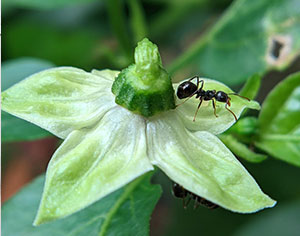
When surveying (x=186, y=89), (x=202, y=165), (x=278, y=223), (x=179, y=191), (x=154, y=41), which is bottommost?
(x=278, y=223)

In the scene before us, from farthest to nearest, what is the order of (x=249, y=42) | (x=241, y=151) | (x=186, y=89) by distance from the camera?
(x=249, y=42)
(x=241, y=151)
(x=186, y=89)

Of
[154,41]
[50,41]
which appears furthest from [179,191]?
[50,41]

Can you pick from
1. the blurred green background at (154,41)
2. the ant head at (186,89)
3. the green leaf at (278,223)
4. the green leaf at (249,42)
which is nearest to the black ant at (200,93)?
the ant head at (186,89)

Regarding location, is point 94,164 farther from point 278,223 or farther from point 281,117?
point 278,223

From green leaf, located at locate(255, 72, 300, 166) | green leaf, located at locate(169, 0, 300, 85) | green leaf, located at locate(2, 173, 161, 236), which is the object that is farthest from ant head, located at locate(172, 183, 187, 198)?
green leaf, located at locate(169, 0, 300, 85)

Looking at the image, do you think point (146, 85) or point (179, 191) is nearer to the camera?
point (146, 85)

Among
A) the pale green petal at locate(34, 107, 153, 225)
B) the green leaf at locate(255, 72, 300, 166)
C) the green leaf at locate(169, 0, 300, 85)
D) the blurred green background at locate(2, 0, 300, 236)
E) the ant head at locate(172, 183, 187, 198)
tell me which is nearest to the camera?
the pale green petal at locate(34, 107, 153, 225)

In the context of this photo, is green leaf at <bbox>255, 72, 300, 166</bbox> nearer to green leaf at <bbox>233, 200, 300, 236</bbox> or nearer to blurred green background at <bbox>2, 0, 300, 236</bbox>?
blurred green background at <bbox>2, 0, 300, 236</bbox>

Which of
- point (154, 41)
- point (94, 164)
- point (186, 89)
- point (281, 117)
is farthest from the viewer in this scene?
point (154, 41)
